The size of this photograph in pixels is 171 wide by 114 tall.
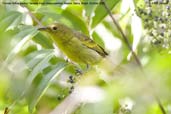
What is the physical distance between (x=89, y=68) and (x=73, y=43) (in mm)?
599

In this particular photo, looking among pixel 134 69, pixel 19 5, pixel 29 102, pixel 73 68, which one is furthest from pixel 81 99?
pixel 19 5

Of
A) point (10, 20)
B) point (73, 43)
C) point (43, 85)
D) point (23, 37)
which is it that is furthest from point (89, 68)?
point (73, 43)

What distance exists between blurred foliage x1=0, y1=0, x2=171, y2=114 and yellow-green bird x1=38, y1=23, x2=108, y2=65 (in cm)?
4

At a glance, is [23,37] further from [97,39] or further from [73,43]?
[73,43]

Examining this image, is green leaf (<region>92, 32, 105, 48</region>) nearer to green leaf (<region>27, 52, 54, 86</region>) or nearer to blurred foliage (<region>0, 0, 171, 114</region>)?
blurred foliage (<region>0, 0, 171, 114</region>)

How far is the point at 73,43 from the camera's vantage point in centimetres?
151

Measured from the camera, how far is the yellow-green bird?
130cm

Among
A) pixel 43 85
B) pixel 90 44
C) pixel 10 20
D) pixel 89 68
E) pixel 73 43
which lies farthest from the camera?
pixel 73 43

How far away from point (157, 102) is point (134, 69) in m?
0.04

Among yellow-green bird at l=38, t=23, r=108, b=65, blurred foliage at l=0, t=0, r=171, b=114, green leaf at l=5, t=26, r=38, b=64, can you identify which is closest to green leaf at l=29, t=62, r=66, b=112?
blurred foliage at l=0, t=0, r=171, b=114

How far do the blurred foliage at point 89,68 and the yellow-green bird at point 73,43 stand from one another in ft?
0.12

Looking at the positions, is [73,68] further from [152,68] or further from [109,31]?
[152,68]

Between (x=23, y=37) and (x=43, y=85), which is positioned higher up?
(x=23, y=37)

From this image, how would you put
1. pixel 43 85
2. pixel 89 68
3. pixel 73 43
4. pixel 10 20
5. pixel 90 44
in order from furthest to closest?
pixel 73 43 → pixel 90 44 → pixel 10 20 → pixel 43 85 → pixel 89 68
